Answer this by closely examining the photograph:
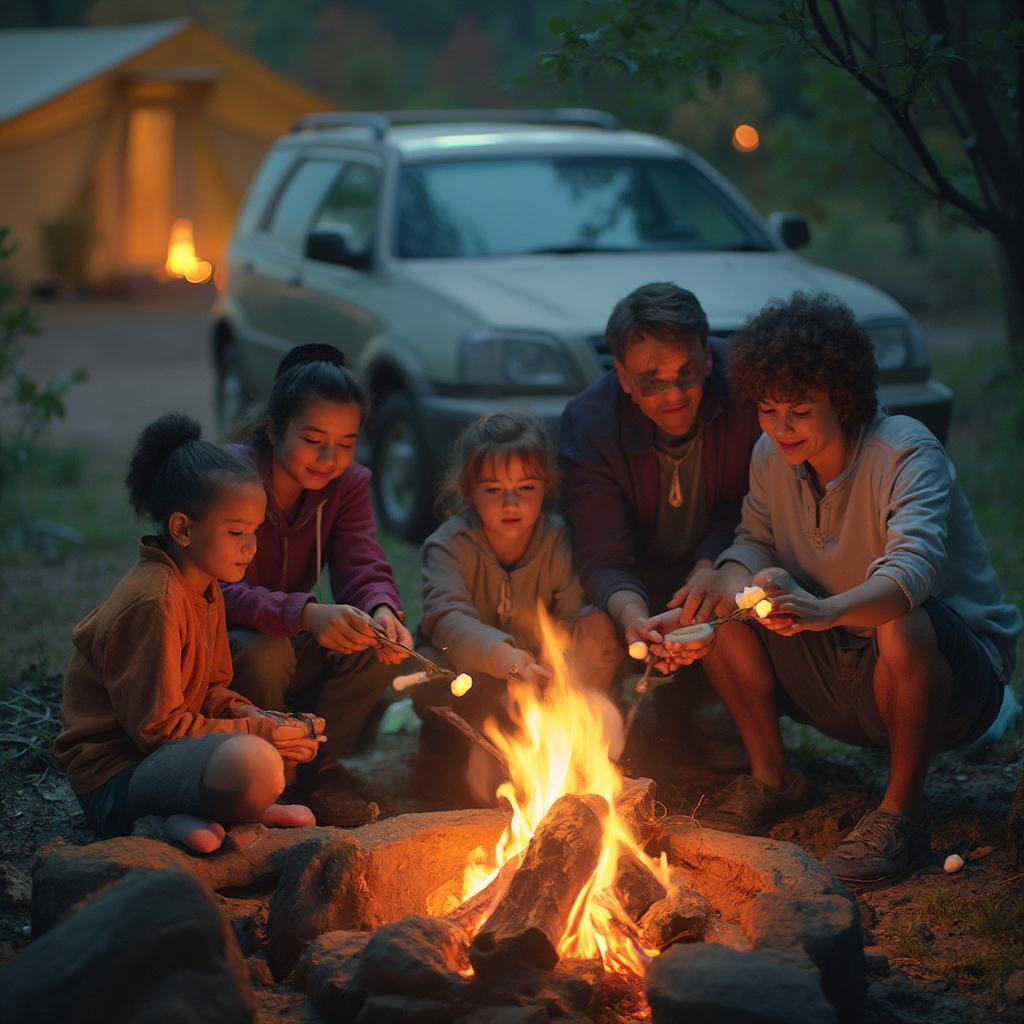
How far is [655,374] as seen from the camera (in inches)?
167

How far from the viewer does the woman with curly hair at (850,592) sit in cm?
363

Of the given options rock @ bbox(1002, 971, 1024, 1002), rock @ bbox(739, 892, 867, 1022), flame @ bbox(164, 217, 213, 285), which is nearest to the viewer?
rock @ bbox(739, 892, 867, 1022)

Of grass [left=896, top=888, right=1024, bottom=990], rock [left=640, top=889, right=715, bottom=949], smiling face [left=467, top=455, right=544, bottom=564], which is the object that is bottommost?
grass [left=896, top=888, right=1024, bottom=990]

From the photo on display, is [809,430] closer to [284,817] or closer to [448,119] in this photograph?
[284,817]

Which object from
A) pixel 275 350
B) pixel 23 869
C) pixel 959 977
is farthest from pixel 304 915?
pixel 275 350

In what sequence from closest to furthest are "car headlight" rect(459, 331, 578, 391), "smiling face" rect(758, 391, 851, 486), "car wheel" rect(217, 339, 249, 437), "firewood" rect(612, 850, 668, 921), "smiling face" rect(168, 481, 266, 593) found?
"firewood" rect(612, 850, 668, 921) < "smiling face" rect(168, 481, 266, 593) < "smiling face" rect(758, 391, 851, 486) < "car headlight" rect(459, 331, 578, 391) < "car wheel" rect(217, 339, 249, 437)

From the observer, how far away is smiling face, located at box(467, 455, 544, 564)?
427 cm

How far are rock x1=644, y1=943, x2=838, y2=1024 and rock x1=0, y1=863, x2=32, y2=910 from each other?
1.64 meters

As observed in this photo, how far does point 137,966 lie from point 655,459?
2.46 metres

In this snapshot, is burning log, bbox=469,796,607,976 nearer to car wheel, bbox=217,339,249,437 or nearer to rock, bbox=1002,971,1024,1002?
rock, bbox=1002,971,1024,1002

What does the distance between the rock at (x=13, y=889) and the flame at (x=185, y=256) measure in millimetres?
14094

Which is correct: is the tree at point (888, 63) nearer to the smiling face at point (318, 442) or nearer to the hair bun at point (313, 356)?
the hair bun at point (313, 356)

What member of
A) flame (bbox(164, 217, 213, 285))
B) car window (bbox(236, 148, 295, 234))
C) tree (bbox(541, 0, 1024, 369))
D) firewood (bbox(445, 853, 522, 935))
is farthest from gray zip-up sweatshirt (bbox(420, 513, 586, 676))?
flame (bbox(164, 217, 213, 285))

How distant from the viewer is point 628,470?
4500mm
